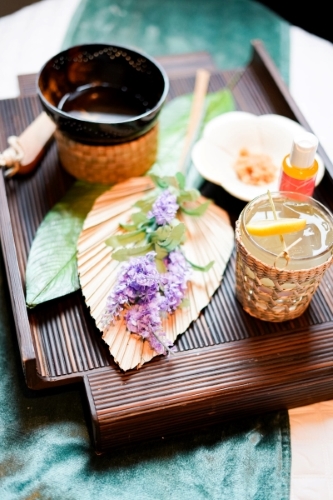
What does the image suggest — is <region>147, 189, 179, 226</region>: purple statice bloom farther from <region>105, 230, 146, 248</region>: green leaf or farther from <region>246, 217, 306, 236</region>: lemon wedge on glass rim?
<region>246, 217, 306, 236</region>: lemon wedge on glass rim

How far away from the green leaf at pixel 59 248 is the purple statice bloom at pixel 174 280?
127 mm

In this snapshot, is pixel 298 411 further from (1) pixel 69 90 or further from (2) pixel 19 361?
(1) pixel 69 90

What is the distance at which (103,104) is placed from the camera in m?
1.09

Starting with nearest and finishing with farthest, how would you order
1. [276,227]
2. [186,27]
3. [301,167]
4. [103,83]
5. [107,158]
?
[276,227] < [301,167] < [107,158] < [103,83] < [186,27]

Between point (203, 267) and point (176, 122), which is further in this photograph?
point (176, 122)

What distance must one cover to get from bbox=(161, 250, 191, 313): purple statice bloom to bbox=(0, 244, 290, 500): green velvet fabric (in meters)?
0.17

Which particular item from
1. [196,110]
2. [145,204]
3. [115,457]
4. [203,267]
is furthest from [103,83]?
[115,457]

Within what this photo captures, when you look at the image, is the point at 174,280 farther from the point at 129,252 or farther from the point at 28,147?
the point at 28,147

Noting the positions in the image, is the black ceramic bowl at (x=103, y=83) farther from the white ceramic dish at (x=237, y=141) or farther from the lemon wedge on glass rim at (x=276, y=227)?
Answer: the lemon wedge on glass rim at (x=276, y=227)

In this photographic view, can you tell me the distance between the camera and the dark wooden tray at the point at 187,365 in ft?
2.67

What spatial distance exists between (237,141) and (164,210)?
23 centimetres

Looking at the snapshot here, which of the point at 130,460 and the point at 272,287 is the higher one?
the point at 272,287

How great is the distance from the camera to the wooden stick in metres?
1.09

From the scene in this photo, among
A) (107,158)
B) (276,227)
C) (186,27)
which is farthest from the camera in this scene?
(186,27)
